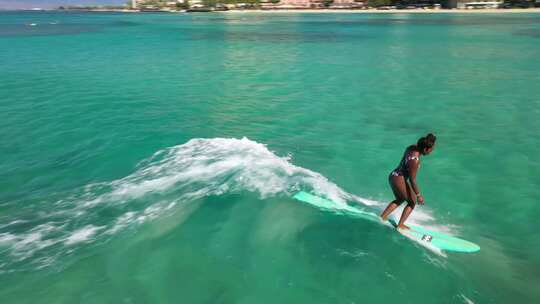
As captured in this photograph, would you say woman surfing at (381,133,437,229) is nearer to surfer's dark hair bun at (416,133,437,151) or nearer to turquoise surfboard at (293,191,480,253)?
surfer's dark hair bun at (416,133,437,151)

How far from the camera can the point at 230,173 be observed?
15.1 meters

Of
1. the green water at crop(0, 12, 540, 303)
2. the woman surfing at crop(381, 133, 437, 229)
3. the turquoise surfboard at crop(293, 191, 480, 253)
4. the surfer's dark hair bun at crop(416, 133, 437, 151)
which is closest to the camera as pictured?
the surfer's dark hair bun at crop(416, 133, 437, 151)

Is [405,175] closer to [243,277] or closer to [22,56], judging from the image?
[243,277]

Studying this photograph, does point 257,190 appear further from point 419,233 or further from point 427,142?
point 427,142

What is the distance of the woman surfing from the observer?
925 centimetres

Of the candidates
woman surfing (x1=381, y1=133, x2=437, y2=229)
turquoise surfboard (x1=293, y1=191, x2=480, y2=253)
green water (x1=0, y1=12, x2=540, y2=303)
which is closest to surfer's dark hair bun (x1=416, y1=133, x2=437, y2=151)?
woman surfing (x1=381, y1=133, x2=437, y2=229)

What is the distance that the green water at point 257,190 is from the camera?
9.41 meters

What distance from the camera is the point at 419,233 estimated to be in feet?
35.3

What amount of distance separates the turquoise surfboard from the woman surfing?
31 cm

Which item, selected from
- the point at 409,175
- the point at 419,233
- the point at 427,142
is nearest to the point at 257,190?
the point at 419,233

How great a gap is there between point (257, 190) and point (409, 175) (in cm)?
540

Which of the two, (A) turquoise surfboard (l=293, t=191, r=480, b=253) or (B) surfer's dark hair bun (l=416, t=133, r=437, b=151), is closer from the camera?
(B) surfer's dark hair bun (l=416, t=133, r=437, b=151)

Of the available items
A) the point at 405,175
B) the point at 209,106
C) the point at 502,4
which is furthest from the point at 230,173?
the point at 502,4

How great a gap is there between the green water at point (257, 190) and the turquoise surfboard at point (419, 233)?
23 centimetres
